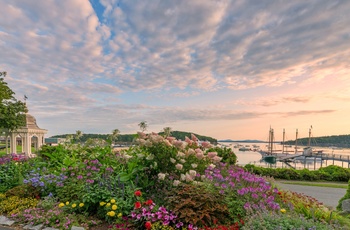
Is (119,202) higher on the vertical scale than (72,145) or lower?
lower

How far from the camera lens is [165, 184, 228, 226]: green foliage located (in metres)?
3.15

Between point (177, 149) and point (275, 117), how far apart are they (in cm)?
1032

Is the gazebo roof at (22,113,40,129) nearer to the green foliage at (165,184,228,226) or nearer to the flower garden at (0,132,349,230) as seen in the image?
the flower garden at (0,132,349,230)

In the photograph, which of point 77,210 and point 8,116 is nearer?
point 77,210

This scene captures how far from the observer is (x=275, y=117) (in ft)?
42.6

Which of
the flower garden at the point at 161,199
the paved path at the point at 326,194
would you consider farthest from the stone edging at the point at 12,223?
the paved path at the point at 326,194

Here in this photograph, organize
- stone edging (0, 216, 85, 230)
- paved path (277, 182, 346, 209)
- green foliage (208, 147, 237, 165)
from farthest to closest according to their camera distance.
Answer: green foliage (208, 147, 237, 165) < paved path (277, 182, 346, 209) < stone edging (0, 216, 85, 230)

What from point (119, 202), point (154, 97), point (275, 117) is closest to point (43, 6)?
point (154, 97)

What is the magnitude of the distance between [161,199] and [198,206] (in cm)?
81

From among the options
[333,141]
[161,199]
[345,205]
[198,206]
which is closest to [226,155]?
[345,205]

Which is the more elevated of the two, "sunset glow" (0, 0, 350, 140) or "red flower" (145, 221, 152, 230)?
"sunset glow" (0, 0, 350, 140)

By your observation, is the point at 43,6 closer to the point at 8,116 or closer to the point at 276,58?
the point at 276,58

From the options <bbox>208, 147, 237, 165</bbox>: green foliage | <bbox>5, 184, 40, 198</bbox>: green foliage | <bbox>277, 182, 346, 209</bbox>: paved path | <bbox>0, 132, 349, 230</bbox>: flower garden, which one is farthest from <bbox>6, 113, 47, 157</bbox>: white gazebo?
<bbox>277, 182, 346, 209</bbox>: paved path

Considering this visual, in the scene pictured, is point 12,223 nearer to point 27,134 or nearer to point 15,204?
point 15,204
